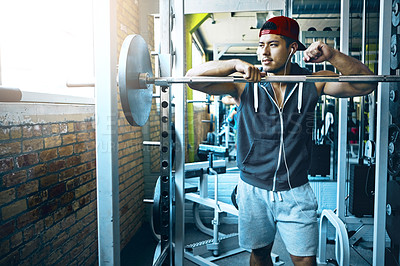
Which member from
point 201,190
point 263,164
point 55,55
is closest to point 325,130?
point 201,190

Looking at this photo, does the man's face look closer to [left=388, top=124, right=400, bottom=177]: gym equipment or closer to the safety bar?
[left=388, top=124, right=400, bottom=177]: gym equipment

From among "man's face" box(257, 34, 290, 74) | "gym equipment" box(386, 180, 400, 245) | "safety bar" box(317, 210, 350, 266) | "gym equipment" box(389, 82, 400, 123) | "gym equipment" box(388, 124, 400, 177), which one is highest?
"man's face" box(257, 34, 290, 74)

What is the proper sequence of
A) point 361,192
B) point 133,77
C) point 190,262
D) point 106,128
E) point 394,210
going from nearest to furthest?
point 106,128, point 133,77, point 394,210, point 190,262, point 361,192

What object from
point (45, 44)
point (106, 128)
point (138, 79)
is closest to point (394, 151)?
point (138, 79)

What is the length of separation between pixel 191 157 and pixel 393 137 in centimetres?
266

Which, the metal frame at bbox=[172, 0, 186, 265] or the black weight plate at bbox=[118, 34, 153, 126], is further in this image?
the metal frame at bbox=[172, 0, 186, 265]

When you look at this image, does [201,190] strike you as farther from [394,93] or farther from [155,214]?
[394,93]

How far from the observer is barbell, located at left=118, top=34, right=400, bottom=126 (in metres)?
1.05

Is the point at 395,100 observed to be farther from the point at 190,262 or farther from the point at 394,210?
the point at 190,262

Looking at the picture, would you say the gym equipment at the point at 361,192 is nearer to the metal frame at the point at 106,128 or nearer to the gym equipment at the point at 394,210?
the gym equipment at the point at 394,210

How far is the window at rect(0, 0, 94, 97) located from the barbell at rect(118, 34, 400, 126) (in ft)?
0.42

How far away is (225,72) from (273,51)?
247 millimetres

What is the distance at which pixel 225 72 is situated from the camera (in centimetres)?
126

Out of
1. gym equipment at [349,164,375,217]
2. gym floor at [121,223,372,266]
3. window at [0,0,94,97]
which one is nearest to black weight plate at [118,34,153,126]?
window at [0,0,94,97]
